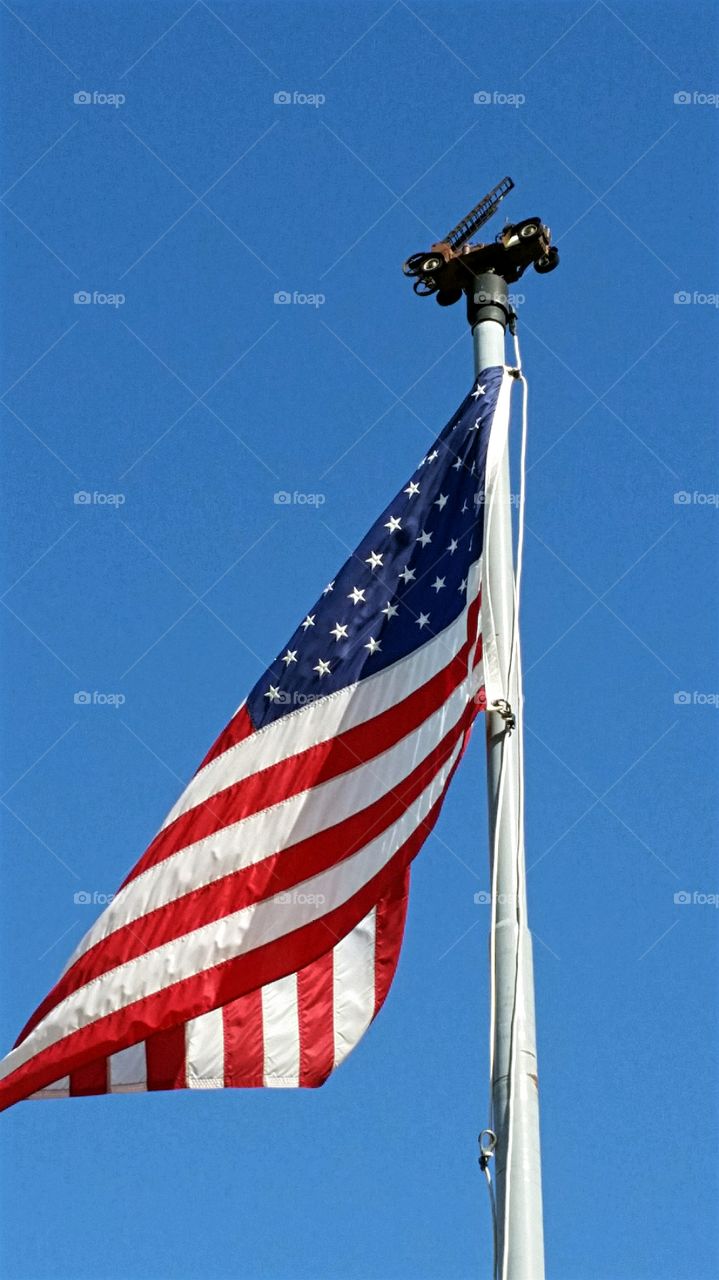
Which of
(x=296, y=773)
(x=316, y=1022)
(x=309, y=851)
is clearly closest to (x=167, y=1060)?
(x=316, y=1022)

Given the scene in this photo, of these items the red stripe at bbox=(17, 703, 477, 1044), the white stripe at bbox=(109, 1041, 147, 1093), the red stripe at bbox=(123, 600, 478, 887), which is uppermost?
the red stripe at bbox=(123, 600, 478, 887)

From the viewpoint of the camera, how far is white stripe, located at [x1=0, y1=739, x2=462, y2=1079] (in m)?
10.9

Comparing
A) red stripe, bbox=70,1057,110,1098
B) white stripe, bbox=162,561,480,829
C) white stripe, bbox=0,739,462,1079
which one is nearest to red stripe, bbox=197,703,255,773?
white stripe, bbox=162,561,480,829

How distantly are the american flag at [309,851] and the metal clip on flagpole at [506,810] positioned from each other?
0.79ft

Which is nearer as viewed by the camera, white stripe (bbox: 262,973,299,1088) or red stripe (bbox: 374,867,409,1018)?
red stripe (bbox: 374,867,409,1018)

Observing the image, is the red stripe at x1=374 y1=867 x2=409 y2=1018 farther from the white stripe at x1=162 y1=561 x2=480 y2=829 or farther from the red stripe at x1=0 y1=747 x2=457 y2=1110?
the white stripe at x1=162 y1=561 x2=480 y2=829

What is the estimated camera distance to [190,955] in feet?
37.0

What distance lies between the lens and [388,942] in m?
11.4

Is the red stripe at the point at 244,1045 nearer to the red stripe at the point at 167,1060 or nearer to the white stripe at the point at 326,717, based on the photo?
the red stripe at the point at 167,1060

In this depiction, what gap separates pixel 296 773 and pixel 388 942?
130cm

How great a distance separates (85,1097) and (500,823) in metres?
3.87

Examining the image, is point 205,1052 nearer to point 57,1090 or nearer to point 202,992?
point 202,992

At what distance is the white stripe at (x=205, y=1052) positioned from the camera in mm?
11719

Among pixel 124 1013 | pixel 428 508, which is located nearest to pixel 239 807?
pixel 124 1013
